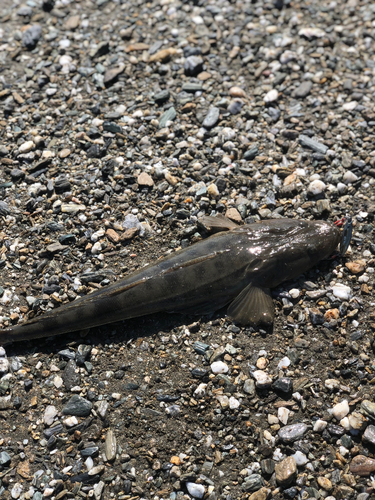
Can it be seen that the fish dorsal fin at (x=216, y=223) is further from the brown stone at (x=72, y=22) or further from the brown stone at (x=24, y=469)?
the brown stone at (x=72, y=22)

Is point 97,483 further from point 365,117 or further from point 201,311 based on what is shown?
point 365,117

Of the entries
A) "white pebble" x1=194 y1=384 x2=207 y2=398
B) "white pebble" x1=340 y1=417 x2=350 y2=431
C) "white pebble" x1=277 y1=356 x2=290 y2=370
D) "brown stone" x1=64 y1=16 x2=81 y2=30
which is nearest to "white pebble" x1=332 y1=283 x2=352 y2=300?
"white pebble" x1=277 y1=356 x2=290 y2=370

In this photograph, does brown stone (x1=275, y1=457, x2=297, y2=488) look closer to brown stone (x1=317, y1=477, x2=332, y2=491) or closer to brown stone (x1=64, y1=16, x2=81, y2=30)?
brown stone (x1=317, y1=477, x2=332, y2=491)

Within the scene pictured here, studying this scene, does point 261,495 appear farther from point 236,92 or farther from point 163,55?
point 163,55

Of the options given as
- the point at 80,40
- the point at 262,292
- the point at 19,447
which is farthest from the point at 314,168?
the point at 19,447

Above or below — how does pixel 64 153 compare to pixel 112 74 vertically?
below

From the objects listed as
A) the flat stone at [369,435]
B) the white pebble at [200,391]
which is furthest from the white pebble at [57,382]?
the flat stone at [369,435]

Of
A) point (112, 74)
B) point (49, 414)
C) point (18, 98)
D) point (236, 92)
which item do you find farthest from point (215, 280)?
point (18, 98)
